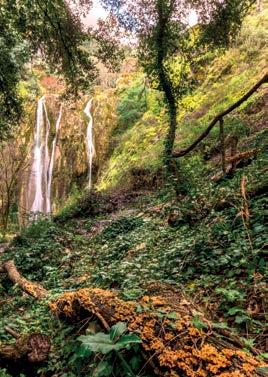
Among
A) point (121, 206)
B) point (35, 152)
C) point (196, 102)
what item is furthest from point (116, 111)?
point (121, 206)

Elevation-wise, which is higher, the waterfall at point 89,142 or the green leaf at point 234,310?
the waterfall at point 89,142

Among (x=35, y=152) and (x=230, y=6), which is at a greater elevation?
(x=230, y=6)

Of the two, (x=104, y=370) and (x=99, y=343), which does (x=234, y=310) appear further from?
(x=99, y=343)

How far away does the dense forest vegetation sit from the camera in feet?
7.68

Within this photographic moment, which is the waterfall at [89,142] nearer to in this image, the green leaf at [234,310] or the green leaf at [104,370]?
the green leaf at [234,310]

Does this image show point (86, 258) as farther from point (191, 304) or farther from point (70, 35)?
point (70, 35)

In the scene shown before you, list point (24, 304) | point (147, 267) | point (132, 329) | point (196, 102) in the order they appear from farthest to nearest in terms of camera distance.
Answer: point (196, 102)
point (24, 304)
point (147, 267)
point (132, 329)

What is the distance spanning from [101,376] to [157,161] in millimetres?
13125

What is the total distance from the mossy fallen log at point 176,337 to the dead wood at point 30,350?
1.61 feet

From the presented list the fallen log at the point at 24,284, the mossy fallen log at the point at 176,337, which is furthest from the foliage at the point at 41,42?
the mossy fallen log at the point at 176,337

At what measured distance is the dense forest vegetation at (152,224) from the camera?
2.34m

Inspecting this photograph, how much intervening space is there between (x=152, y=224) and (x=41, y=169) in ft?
60.9

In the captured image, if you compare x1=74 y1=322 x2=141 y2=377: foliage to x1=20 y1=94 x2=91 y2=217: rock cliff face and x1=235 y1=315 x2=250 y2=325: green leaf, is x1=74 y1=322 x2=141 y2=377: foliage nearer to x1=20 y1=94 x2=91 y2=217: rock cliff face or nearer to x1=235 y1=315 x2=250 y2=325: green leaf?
x1=235 y1=315 x2=250 y2=325: green leaf

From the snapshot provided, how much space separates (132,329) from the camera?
7.70 ft
